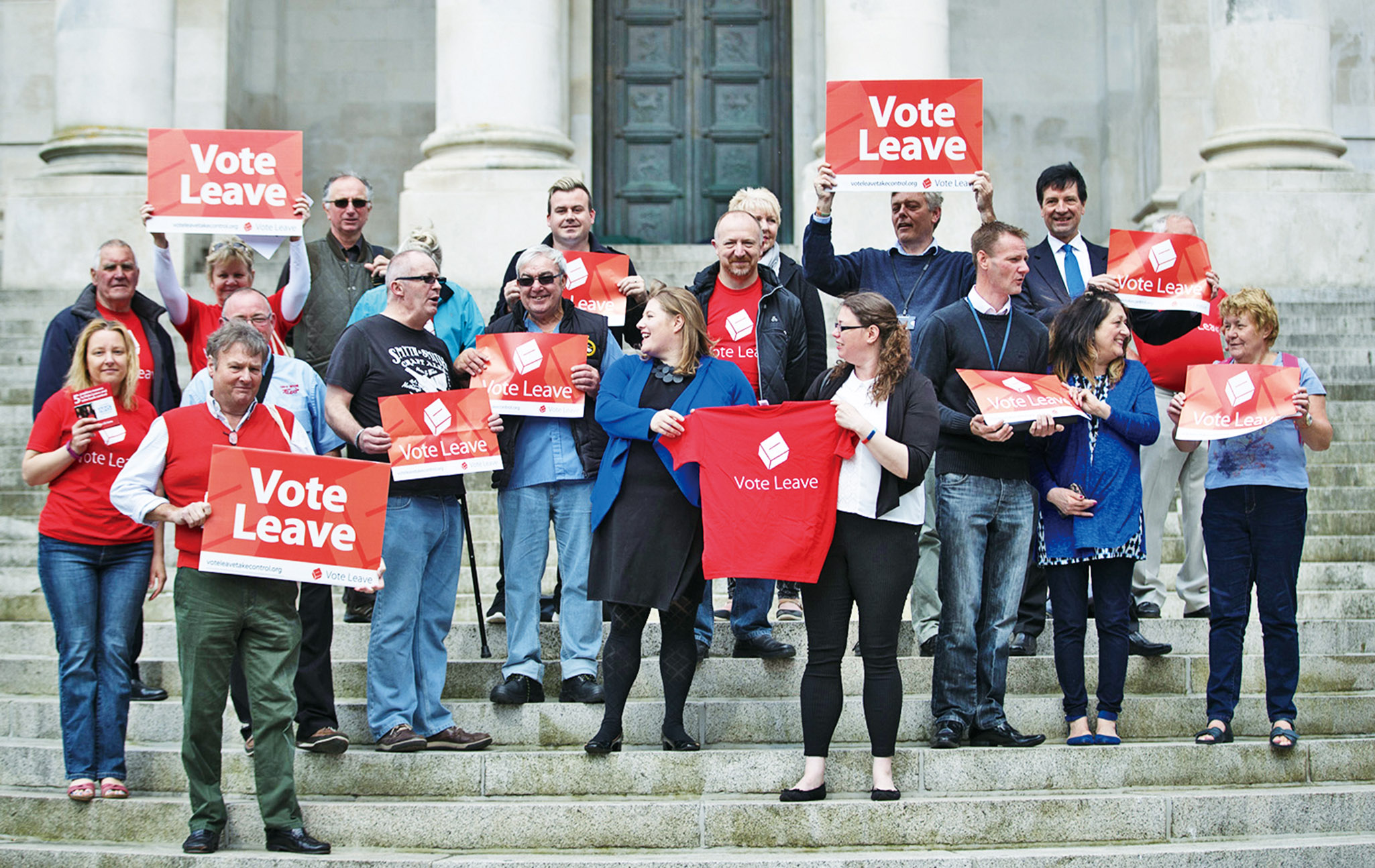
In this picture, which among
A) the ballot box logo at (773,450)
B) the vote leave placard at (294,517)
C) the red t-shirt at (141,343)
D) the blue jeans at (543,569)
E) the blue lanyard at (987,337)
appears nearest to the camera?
the vote leave placard at (294,517)

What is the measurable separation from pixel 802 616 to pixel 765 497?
1883 mm

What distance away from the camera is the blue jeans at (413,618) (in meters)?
6.57

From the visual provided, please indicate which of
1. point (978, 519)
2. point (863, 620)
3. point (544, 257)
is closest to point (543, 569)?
point (544, 257)

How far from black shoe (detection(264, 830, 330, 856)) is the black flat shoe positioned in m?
1.92

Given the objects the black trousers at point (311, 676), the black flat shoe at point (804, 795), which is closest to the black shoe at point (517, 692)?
the black trousers at point (311, 676)

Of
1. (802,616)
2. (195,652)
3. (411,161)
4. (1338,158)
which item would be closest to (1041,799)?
(802,616)

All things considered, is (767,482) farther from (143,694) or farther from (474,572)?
(143,694)

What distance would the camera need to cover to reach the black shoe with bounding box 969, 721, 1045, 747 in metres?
6.61

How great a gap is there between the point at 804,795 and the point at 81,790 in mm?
3107

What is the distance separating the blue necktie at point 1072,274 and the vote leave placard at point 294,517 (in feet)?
12.5

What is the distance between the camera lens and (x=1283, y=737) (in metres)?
6.54

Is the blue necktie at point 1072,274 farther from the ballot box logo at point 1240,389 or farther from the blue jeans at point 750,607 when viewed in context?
the blue jeans at point 750,607

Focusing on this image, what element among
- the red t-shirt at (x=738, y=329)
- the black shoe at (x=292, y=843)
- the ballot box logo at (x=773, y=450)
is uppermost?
the red t-shirt at (x=738, y=329)

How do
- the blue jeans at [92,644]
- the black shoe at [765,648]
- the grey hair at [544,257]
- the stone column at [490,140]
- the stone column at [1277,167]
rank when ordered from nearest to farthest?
the blue jeans at [92,644]
the grey hair at [544,257]
the black shoe at [765,648]
the stone column at [490,140]
the stone column at [1277,167]
